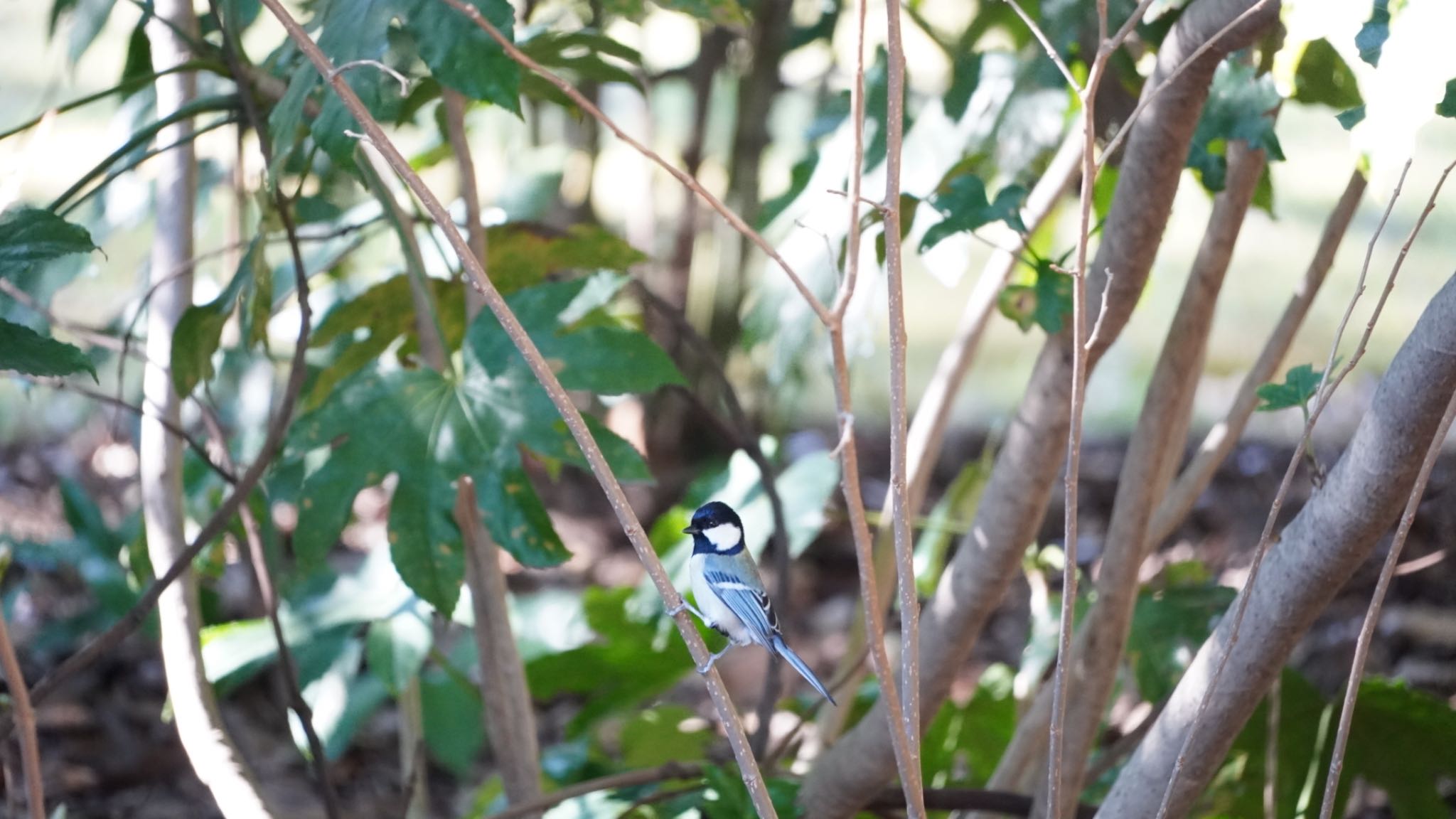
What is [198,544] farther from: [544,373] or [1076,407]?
[1076,407]

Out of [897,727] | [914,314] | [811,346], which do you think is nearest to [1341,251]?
[914,314]

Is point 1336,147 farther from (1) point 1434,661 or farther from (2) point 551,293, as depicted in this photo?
(2) point 551,293

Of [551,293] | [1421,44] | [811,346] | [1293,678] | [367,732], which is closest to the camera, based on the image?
[1421,44]

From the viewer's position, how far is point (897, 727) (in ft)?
2.35

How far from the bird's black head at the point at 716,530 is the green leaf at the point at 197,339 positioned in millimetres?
536

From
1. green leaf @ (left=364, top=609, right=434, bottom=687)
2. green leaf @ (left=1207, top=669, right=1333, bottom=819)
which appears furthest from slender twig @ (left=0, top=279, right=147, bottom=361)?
green leaf @ (left=1207, top=669, right=1333, bottom=819)

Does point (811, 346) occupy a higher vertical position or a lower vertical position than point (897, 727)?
higher

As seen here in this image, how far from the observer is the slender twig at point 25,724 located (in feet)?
2.78

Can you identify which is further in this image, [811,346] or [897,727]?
[811,346]

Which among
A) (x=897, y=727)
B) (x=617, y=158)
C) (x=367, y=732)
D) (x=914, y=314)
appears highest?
(x=617, y=158)

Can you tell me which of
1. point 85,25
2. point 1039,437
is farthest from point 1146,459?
point 85,25

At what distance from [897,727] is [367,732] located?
2284mm

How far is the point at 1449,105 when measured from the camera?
847 millimetres

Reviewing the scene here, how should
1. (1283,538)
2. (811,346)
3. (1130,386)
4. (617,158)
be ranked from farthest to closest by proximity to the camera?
(1130,386)
(617,158)
(811,346)
(1283,538)
